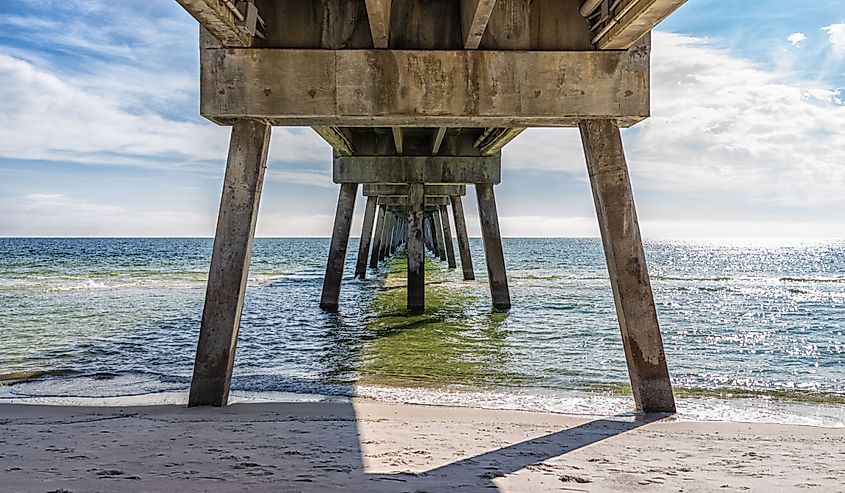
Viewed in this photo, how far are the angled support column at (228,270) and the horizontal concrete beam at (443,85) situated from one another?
1.47 ft

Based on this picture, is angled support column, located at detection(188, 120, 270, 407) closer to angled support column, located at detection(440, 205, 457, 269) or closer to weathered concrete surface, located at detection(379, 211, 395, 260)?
angled support column, located at detection(440, 205, 457, 269)

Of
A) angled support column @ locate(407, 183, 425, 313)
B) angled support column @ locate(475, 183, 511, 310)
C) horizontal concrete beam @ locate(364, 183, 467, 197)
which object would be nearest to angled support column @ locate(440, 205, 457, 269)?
horizontal concrete beam @ locate(364, 183, 467, 197)

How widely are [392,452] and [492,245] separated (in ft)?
39.9

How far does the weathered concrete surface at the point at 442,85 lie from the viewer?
20.8 feet

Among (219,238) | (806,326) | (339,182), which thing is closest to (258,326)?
(339,182)

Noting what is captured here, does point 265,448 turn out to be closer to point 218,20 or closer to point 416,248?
point 218,20

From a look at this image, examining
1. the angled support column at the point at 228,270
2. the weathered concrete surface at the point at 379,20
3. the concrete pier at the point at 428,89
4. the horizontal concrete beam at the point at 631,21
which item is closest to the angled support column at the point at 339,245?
the concrete pier at the point at 428,89

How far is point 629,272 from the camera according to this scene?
20.5 ft

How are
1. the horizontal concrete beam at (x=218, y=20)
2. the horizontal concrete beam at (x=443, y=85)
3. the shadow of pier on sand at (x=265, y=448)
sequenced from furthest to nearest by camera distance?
the horizontal concrete beam at (x=443, y=85), the horizontal concrete beam at (x=218, y=20), the shadow of pier on sand at (x=265, y=448)

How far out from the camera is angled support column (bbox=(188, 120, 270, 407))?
243 inches

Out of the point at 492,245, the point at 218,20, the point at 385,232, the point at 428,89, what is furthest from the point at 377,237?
the point at 218,20

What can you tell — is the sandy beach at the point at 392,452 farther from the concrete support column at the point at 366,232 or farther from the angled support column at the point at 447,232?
the angled support column at the point at 447,232

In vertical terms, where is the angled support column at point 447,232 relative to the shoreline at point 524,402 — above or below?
above

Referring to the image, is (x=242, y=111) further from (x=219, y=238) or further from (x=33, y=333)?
(x=33, y=333)
